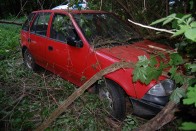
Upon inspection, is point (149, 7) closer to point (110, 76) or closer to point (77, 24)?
point (77, 24)

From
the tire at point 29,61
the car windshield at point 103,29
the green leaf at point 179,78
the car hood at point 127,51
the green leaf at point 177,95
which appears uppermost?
the car windshield at point 103,29

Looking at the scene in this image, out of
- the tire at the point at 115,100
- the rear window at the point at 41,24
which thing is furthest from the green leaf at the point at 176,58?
the rear window at the point at 41,24

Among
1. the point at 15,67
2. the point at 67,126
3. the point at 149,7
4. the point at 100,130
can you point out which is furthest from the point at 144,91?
the point at 15,67

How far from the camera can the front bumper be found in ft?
10.7

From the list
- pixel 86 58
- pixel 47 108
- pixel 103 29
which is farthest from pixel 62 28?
pixel 47 108

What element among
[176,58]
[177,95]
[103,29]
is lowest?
[177,95]

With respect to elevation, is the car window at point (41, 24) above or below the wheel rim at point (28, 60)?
above

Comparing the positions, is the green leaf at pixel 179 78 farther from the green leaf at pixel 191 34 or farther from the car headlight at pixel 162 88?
the green leaf at pixel 191 34

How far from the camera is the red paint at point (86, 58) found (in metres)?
3.46

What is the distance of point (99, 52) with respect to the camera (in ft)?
12.8

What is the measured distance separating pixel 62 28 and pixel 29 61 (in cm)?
208

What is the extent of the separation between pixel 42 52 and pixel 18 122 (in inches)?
78.8

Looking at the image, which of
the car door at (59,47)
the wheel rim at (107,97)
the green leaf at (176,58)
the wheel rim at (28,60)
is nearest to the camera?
the green leaf at (176,58)

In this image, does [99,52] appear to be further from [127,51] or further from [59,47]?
[59,47]
